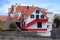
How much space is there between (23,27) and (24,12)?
16.9 feet

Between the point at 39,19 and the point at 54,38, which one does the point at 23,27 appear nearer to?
the point at 39,19

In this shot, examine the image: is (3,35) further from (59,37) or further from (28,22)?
(28,22)

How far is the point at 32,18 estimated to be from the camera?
40.8 m

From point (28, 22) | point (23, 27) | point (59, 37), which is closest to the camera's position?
point (59, 37)

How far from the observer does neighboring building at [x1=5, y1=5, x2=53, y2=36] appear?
3847cm

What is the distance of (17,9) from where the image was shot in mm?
43188

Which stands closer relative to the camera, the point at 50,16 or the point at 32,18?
A: the point at 32,18

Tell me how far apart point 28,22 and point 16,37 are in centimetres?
2567

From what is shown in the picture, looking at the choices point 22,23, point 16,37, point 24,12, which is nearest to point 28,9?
point 24,12

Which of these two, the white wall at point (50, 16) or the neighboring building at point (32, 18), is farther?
the white wall at point (50, 16)

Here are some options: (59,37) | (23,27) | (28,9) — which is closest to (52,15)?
(28,9)

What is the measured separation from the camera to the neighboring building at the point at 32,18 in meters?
38.5

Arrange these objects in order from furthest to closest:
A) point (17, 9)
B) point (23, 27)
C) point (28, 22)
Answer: point (17, 9)
point (28, 22)
point (23, 27)

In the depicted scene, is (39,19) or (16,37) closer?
(16,37)
